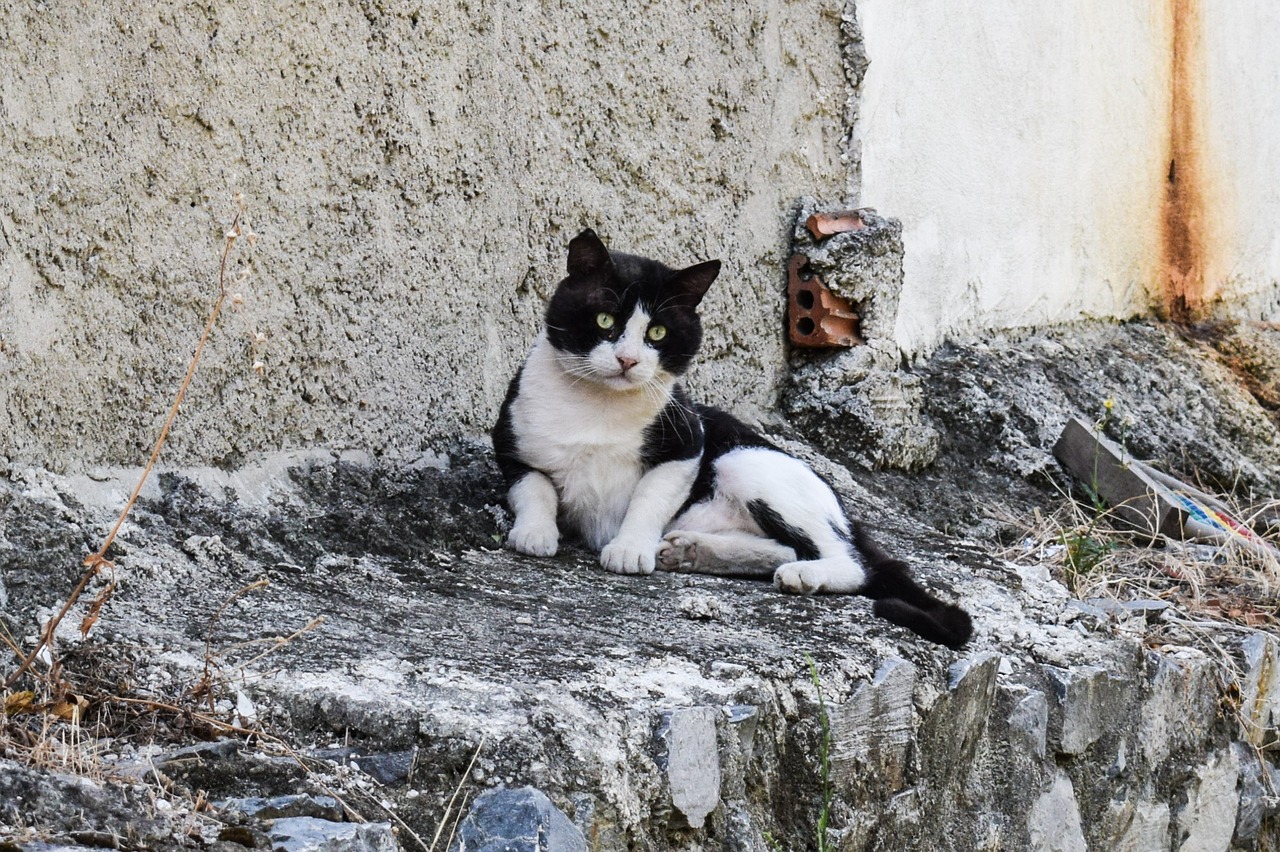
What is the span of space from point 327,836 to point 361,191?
194 cm

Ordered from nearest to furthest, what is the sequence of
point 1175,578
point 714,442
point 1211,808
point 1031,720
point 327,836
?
1. point 327,836
2. point 1031,720
3. point 1211,808
4. point 714,442
5. point 1175,578

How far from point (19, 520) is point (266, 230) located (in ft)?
2.95

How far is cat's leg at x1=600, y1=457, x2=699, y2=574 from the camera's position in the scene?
10.1 ft

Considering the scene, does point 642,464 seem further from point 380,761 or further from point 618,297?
point 380,761

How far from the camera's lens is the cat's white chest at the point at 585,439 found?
3.29m

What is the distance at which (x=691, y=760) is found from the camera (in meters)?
2.08

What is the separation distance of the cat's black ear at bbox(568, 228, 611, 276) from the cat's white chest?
254 millimetres

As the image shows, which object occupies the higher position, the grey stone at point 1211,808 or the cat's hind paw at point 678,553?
the cat's hind paw at point 678,553

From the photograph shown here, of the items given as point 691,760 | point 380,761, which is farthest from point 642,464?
point 380,761

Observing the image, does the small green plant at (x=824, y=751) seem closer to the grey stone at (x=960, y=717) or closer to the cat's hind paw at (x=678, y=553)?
the grey stone at (x=960, y=717)

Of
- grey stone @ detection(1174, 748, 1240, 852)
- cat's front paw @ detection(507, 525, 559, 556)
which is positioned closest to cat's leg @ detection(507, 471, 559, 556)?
cat's front paw @ detection(507, 525, 559, 556)

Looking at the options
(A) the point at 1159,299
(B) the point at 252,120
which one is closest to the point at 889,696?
(B) the point at 252,120

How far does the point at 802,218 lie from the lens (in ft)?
15.0

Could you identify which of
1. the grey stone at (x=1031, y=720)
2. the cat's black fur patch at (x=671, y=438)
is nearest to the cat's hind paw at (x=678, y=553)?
the cat's black fur patch at (x=671, y=438)
